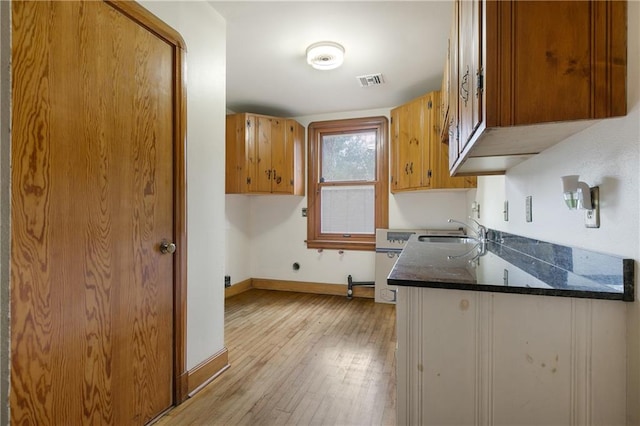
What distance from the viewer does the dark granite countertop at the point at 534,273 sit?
84 centimetres

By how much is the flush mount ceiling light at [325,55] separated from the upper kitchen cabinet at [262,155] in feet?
4.23

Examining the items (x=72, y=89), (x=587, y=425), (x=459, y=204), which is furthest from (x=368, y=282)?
(x=72, y=89)

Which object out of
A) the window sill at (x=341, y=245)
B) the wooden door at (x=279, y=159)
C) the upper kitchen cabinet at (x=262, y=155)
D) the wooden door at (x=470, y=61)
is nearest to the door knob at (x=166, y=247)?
the wooden door at (x=470, y=61)

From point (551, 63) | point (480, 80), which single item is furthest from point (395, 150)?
point (551, 63)

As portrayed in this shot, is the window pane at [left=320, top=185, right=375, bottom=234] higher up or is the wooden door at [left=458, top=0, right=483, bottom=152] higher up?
the wooden door at [left=458, top=0, right=483, bottom=152]

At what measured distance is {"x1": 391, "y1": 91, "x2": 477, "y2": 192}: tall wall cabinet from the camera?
122 inches

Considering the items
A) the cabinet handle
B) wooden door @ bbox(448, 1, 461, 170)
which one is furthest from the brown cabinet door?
the cabinet handle

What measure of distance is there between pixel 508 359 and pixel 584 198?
546mm

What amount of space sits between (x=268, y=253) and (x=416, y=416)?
355 cm

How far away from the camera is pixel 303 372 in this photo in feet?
6.67

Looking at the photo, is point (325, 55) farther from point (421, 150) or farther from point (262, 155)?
point (262, 155)

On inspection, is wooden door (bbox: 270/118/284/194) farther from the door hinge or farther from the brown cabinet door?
the door hinge

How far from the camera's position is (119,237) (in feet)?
4.58

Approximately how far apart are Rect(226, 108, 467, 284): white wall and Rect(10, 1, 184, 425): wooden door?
7.72 feet
